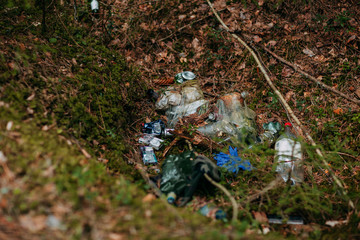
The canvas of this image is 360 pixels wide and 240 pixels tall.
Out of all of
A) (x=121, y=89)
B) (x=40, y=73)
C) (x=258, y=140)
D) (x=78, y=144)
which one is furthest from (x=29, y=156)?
(x=258, y=140)

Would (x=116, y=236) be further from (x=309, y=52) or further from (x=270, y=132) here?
(x=309, y=52)

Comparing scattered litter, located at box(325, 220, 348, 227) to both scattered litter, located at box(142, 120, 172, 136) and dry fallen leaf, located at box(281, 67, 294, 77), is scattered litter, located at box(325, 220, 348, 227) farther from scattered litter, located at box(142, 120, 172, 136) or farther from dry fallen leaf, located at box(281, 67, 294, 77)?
dry fallen leaf, located at box(281, 67, 294, 77)

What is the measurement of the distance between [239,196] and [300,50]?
10.4 feet

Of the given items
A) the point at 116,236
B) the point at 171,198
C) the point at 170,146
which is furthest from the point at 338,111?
the point at 116,236

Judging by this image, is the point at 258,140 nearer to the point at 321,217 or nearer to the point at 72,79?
the point at 321,217

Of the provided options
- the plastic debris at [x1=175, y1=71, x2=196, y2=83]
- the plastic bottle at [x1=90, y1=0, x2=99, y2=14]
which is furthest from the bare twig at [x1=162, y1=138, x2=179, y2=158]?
the plastic bottle at [x1=90, y1=0, x2=99, y2=14]

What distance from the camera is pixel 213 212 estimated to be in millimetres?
2338

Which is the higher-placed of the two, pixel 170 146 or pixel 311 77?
pixel 311 77

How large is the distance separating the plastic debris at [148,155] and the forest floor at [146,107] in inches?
5.8

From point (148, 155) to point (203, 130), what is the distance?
3.07 ft

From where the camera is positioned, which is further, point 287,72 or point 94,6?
point 94,6

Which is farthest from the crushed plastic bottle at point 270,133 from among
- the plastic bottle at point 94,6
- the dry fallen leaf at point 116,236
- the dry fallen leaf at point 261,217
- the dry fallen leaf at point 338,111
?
the plastic bottle at point 94,6

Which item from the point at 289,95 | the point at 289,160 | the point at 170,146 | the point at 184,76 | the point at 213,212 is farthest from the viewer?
the point at 184,76

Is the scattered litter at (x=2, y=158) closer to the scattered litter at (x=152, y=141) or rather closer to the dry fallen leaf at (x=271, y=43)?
the scattered litter at (x=152, y=141)
